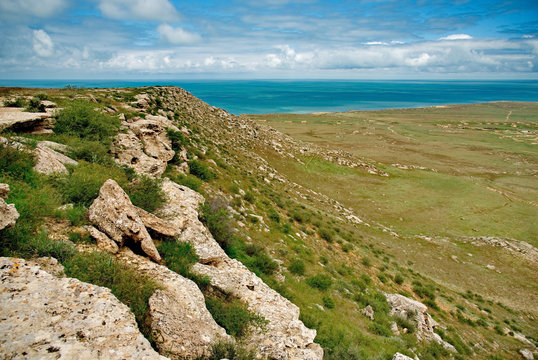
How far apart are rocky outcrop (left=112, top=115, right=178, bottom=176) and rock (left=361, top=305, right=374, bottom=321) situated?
39.4 ft

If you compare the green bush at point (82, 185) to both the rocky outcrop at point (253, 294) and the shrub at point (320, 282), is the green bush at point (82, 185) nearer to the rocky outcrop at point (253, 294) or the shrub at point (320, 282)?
the rocky outcrop at point (253, 294)

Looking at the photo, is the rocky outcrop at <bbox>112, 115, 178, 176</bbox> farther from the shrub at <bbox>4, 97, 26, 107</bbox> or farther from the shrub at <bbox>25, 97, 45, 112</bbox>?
the shrub at <bbox>4, 97, 26, 107</bbox>

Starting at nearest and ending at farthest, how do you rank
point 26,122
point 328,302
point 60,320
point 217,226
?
point 60,320, point 217,226, point 328,302, point 26,122

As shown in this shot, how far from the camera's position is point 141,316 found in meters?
4.98

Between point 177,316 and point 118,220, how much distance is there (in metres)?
3.08

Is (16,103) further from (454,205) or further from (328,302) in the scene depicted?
(454,205)

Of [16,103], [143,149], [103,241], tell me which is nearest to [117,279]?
[103,241]

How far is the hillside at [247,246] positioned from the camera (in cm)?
586

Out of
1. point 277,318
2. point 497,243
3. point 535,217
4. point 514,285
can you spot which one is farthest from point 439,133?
point 277,318

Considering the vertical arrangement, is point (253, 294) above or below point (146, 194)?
below

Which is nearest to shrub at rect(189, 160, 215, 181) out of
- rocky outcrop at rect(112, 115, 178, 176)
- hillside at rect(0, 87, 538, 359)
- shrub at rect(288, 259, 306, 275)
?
hillside at rect(0, 87, 538, 359)

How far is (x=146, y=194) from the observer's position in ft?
30.3

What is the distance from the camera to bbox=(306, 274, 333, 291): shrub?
11.8m

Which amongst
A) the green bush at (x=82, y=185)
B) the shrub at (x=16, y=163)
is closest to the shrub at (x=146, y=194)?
the green bush at (x=82, y=185)
